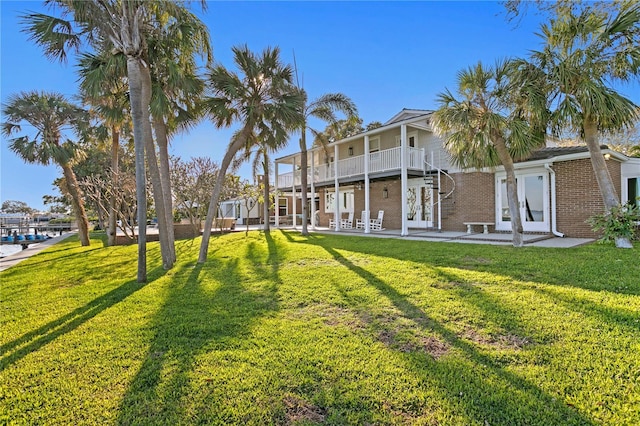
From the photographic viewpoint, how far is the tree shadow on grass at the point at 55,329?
11.8 ft

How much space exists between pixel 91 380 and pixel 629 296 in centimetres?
699

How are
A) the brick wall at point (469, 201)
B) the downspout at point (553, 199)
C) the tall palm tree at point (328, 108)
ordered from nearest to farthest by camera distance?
the downspout at point (553, 199)
the brick wall at point (469, 201)
the tall palm tree at point (328, 108)

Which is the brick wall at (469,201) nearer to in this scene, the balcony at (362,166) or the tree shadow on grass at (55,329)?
the balcony at (362,166)

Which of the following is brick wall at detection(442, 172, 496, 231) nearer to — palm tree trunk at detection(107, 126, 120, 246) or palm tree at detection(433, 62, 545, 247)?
palm tree at detection(433, 62, 545, 247)

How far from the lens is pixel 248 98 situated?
9.21m

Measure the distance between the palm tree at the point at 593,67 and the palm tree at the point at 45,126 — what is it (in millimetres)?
18438

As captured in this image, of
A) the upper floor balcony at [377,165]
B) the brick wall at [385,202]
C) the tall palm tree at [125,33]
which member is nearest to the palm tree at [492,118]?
the upper floor balcony at [377,165]

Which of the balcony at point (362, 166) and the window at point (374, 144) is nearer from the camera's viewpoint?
the balcony at point (362, 166)

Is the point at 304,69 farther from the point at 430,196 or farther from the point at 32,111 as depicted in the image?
the point at 32,111

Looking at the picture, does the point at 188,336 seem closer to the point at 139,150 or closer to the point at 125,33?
the point at 139,150

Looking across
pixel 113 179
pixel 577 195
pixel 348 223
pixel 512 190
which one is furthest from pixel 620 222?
pixel 113 179

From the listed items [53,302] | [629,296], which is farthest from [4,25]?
[629,296]

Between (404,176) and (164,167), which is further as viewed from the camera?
(404,176)

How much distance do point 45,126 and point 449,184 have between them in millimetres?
18619
